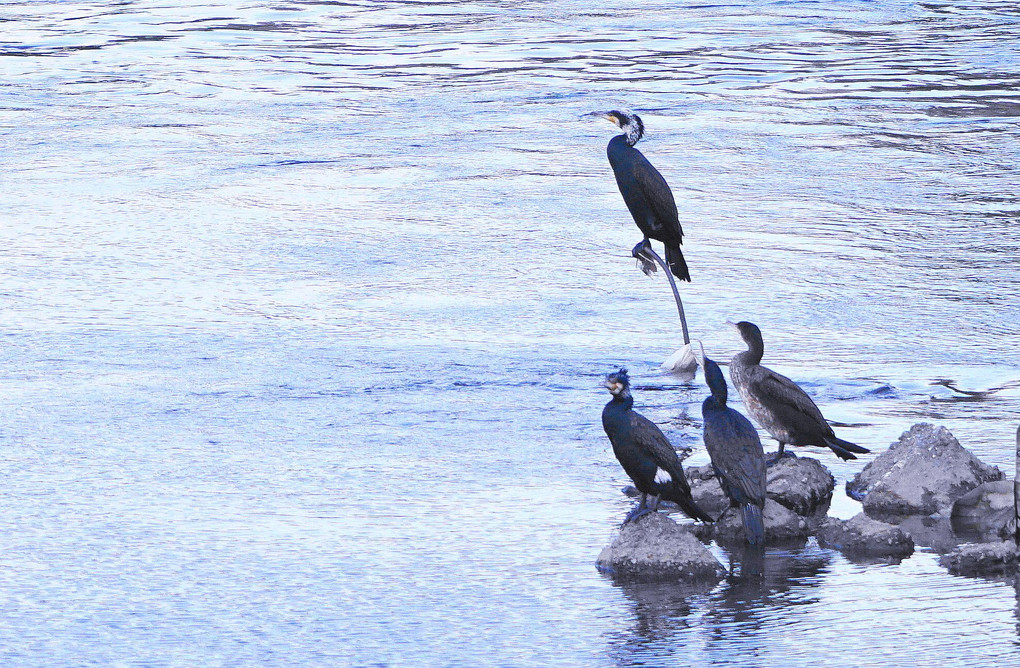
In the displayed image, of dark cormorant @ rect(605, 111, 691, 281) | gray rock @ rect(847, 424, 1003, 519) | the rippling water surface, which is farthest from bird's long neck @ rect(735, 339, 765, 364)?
dark cormorant @ rect(605, 111, 691, 281)

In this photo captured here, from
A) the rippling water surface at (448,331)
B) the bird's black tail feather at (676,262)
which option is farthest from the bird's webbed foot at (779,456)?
the bird's black tail feather at (676,262)

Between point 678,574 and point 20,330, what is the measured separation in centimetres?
481

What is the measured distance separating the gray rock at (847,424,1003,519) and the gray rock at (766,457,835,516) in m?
0.15

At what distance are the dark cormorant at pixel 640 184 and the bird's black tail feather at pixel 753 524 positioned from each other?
11.5 ft

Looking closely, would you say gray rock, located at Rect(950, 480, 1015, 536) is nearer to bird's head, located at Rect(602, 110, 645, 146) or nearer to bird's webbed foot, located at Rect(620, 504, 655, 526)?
bird's webbed foot, located at Rect(620, 504, 655, 526)

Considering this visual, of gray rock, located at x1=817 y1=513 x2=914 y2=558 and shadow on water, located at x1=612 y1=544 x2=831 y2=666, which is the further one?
gray rock, located at x1=817 y1=513 x2=914 y2=558

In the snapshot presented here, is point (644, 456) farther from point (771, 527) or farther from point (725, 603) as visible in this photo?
point (725, 603)

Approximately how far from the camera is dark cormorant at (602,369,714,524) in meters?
5.85

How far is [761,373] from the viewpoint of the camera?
6.73 meters

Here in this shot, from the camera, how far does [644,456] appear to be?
19.3 ft

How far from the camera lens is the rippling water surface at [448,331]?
17.1ft

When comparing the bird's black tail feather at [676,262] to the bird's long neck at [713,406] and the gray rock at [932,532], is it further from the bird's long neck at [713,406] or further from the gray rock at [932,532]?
the gray rock at [932,532]

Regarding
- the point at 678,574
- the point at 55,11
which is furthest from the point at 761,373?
the point at 55,11

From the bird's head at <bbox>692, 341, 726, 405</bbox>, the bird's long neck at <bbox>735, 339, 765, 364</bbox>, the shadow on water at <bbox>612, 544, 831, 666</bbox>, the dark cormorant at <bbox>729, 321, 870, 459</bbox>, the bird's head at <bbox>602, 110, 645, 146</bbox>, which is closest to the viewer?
the shadow on water at <bbox>612, 544, 831, 666</bbox>
